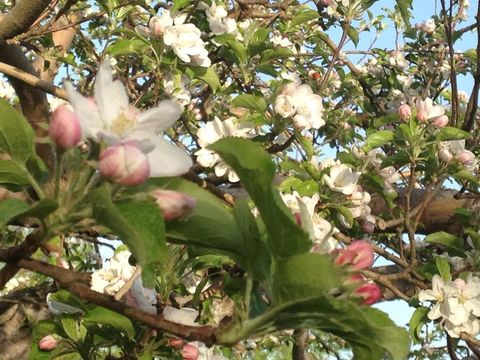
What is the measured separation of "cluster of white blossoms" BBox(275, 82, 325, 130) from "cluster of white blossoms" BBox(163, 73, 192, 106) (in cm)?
50

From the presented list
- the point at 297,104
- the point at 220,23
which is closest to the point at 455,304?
the point at 297,104

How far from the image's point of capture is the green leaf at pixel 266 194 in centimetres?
69

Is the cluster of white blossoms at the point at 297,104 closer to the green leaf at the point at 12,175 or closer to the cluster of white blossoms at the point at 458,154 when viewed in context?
the cluster of white blossoms at the point at 458,154

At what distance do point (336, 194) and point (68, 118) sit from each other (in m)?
1.35

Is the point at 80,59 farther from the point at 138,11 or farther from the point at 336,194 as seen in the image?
the point at 336,194

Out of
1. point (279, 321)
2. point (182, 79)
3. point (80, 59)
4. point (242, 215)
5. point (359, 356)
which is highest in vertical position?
point (242, 215)

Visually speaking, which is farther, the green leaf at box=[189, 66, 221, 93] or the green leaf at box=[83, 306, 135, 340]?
the green leaf at box=[189, 66, 221, 93]

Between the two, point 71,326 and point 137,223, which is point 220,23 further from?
point 137,223

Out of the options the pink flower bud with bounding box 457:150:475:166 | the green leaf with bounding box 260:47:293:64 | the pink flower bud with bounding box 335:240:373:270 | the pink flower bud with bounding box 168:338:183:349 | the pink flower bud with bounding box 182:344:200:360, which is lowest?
the pink flower bud with bounding box 182:344:200:360

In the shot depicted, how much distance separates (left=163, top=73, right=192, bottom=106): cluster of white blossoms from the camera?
92.8 inches

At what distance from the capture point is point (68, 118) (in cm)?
73

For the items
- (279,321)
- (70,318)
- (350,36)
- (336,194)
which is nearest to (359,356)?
(279,321)

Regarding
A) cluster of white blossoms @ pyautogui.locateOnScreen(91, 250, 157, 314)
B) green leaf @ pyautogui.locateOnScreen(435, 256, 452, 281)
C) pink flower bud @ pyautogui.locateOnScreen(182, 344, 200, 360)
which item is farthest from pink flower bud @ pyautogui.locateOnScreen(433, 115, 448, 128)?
pink flower bud @ pyautogui.locateOnScreen(182, 344, 200, 360)

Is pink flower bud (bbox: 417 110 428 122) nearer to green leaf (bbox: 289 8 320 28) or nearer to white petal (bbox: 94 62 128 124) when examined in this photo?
green leaf (bbox: 289 8 320 28)
